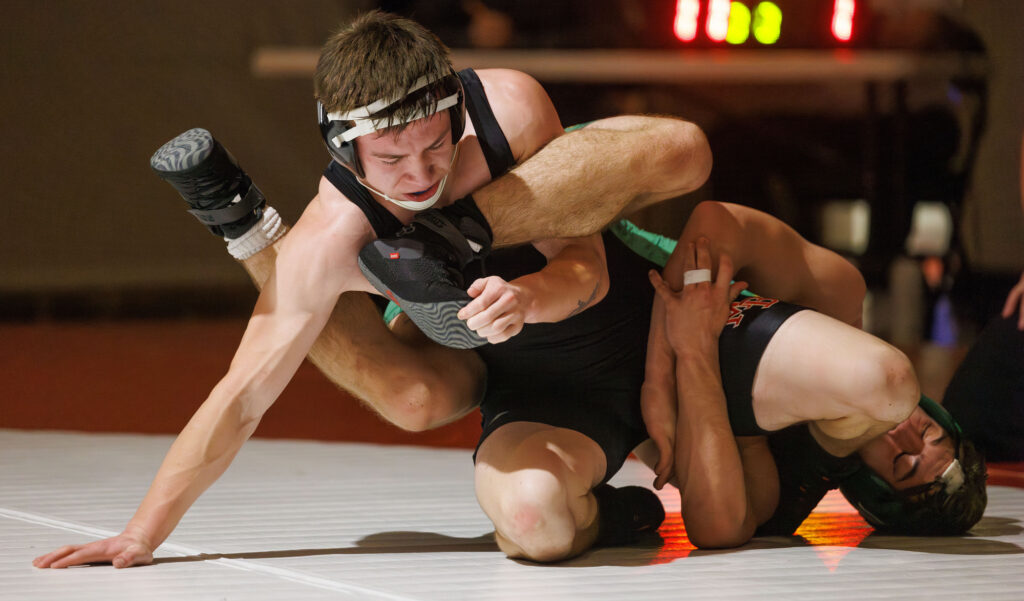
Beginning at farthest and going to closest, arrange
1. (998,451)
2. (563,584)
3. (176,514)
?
(998,451) < (176,514) < (563,584)

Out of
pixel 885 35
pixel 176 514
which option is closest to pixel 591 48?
pixel 885 35

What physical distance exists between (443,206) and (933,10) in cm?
318

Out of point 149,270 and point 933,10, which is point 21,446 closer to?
point 149,270

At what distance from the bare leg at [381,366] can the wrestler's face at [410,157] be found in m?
0.33

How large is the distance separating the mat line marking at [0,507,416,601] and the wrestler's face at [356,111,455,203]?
0.55 metres

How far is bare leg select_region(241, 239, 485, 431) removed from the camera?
190 cm

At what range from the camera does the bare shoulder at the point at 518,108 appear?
1829 millimetres

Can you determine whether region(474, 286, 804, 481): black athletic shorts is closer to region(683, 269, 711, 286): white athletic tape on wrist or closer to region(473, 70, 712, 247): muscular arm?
region(683, 269, 711, 286): white athletic tape on wrist

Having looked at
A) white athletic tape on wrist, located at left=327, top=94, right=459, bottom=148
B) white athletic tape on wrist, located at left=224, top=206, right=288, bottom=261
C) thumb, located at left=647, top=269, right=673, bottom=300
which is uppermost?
white athletic tape on wrist, located at left=327, top=94, right=459, bottom=148

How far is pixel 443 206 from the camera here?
173 centimetres

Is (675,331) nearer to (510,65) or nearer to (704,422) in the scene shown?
(704,422)

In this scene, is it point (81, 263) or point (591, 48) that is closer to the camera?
point (591, 48)

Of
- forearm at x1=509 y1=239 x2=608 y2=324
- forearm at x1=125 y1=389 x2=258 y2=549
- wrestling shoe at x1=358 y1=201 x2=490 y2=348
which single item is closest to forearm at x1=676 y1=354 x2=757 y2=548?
forearm at x1=509 y1=239 x2=608 y2=324

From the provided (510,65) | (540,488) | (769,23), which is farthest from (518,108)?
(510,65)
